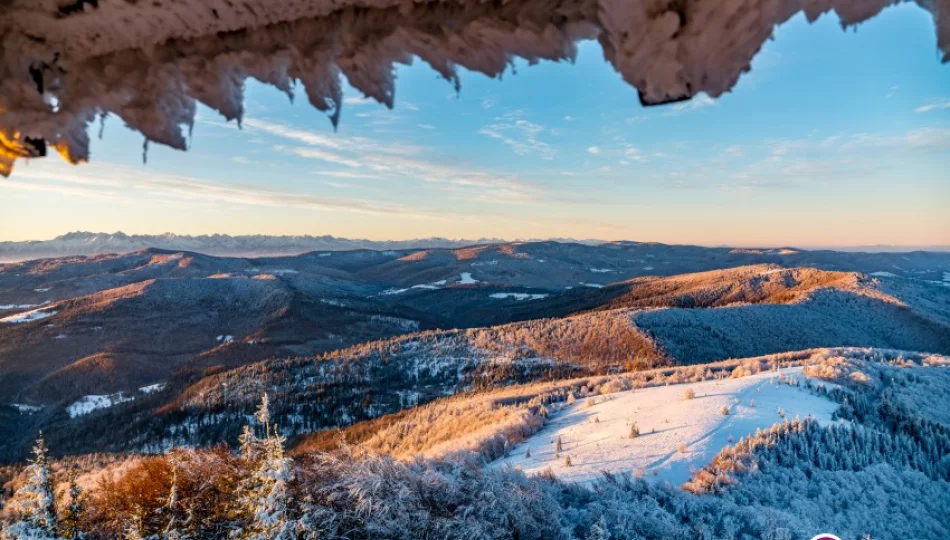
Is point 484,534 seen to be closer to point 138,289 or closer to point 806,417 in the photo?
point 806,417

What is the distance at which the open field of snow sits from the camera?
1205cm

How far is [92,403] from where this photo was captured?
270 ft

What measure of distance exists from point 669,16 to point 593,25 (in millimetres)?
296

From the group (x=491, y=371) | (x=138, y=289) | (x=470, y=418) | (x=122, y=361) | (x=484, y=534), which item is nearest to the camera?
(x=484, y=534)

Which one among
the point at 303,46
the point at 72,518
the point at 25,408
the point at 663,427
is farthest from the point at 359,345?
the point at 303,46

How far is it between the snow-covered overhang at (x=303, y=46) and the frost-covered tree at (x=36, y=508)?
821 cm

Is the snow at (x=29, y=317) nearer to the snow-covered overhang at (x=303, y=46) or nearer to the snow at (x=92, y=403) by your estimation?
the snow at (x=92, y=403)

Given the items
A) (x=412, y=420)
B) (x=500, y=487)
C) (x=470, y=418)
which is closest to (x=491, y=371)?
(x=412, y=420)

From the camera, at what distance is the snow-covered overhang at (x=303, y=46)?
1.41 metres

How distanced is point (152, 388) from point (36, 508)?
94.5 meters

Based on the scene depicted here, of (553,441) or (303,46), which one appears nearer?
(303,46)

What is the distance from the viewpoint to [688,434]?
1338 cm

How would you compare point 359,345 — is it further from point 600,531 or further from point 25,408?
point 600,531

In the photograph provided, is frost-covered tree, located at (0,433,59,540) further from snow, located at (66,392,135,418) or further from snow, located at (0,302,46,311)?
snow, located at (0,302,46,311)
